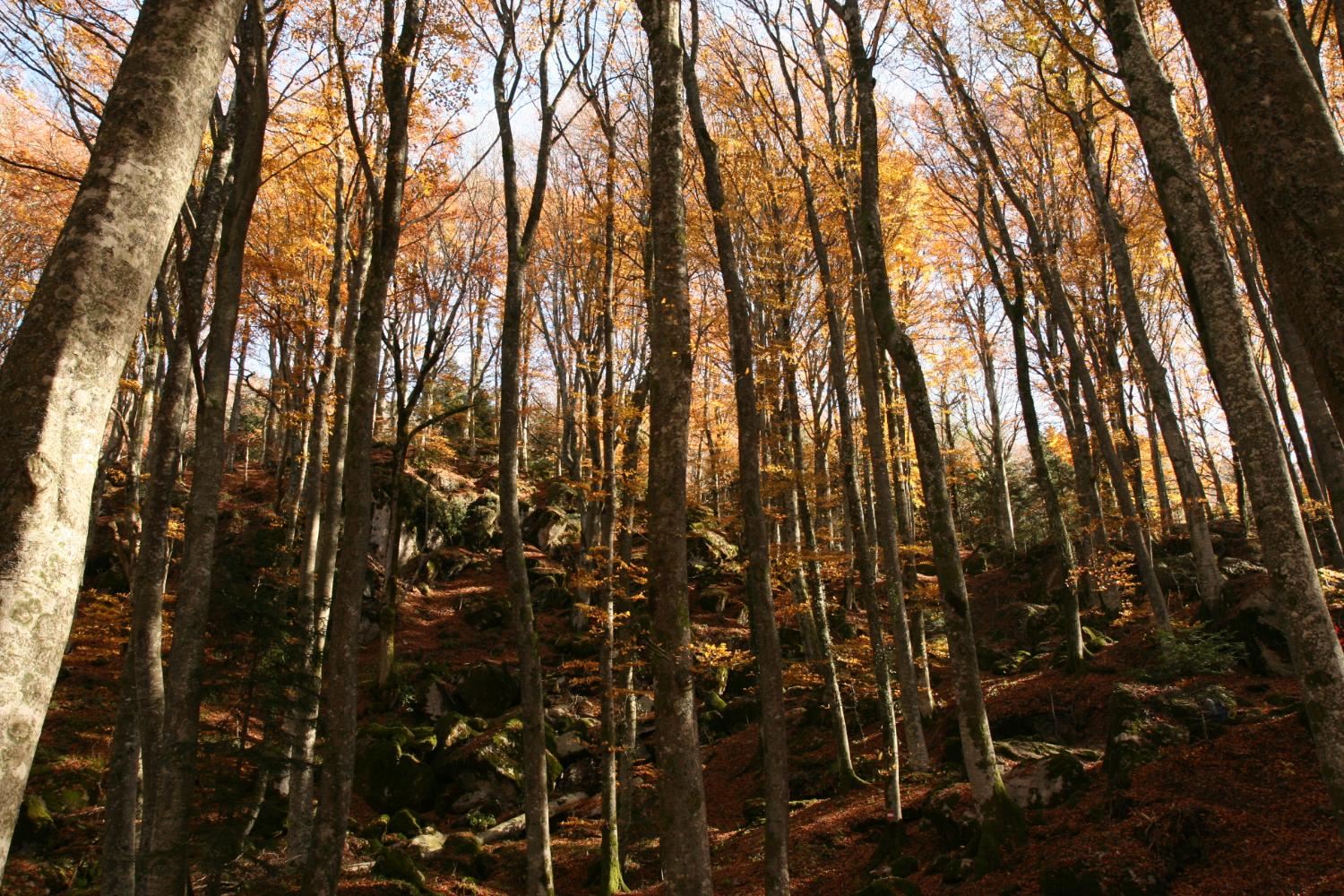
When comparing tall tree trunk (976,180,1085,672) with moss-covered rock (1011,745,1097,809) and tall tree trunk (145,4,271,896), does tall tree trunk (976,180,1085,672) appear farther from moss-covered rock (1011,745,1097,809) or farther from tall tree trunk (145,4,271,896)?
tall tree trunk (145,4,271,896)

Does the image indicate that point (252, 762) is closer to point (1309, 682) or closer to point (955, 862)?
point (955, 862)

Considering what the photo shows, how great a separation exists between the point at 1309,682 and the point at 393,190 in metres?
8.70

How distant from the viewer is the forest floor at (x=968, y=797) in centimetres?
539

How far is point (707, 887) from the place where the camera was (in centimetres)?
454

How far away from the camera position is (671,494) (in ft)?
16.5

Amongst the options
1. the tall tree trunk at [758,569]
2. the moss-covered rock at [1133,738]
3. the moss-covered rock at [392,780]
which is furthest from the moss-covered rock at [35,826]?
the moss-covered rock at [1133,738]

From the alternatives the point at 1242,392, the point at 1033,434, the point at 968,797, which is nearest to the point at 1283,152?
the point at 1242,392

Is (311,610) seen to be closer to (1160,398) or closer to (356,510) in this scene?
(356,510)

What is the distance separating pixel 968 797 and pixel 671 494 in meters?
5.41

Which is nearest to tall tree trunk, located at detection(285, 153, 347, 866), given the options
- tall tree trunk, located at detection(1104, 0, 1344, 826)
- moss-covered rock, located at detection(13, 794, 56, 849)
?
moss-covered rock, located at detection(13, 794, 56, 849)

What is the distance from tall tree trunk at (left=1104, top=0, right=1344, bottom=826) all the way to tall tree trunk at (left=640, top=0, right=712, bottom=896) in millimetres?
3397

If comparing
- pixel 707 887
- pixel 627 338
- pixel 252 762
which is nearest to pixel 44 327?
pixel 707 887

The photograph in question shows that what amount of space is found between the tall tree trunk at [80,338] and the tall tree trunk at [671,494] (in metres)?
3.34

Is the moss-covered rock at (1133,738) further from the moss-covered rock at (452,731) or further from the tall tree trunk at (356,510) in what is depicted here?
the moss-covered rock at (452,731)
